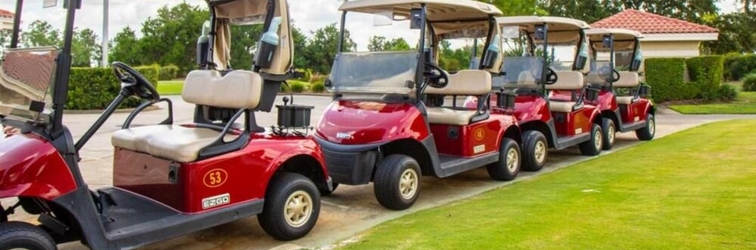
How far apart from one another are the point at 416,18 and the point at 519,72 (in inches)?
116

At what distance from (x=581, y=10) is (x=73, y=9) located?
1321 inches

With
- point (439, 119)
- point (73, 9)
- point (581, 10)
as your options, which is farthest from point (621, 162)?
point (581, 10)

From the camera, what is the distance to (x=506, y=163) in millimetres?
6973

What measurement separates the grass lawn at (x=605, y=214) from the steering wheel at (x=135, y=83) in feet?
5.57

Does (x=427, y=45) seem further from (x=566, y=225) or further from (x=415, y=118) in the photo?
(x=566, y=225)

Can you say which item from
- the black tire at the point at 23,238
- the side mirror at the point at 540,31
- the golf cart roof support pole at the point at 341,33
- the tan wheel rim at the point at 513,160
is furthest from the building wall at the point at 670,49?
the black tire at the point at 23,238

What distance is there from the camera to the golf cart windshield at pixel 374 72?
609 cm

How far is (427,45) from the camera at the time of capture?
298 inches

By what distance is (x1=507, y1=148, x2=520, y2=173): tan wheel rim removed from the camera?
7051 mm

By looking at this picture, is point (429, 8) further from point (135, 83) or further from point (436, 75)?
point (135, 83)

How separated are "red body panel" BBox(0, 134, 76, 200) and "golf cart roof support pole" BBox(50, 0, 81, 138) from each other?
0.40 feet

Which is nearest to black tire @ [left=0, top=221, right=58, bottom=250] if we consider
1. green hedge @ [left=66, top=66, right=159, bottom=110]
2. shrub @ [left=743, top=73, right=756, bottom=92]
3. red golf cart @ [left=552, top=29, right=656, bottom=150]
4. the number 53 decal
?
the number 53 decal

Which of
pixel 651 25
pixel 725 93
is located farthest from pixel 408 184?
pixel 651 25

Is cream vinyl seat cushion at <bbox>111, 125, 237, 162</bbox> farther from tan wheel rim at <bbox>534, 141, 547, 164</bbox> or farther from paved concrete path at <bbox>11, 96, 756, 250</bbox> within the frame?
tan wheel rim at <bbox>534, 141, 547, 164</bbox>
